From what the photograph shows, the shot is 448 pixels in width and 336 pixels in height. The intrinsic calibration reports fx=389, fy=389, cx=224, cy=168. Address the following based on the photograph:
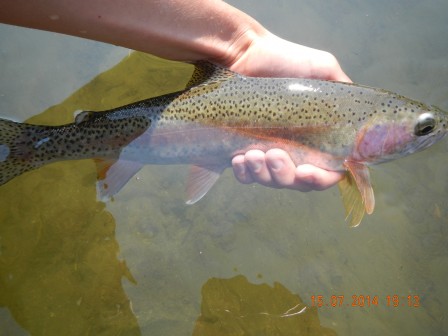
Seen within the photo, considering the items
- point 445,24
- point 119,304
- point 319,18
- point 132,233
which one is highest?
point 445,24

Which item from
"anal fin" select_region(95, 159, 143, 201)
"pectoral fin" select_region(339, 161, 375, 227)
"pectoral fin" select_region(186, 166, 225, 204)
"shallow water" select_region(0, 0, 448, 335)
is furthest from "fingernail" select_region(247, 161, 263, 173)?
"shallow water" select_region(0, 0, 448, 335)

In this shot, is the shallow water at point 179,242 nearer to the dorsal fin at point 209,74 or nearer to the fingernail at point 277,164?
the fingernail at point 277,164

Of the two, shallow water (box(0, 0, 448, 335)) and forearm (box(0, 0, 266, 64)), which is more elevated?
forearm (box(0, 0, 266, 64))

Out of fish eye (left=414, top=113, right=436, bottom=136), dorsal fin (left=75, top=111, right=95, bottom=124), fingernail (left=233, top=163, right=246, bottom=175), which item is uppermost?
fish eye (left=414, top=113, right=436, bottom=136)

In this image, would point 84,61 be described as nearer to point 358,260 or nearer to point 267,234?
point 267,234

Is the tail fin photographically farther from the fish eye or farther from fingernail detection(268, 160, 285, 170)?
the fish eye

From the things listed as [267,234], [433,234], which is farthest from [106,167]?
[433,234]
